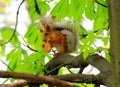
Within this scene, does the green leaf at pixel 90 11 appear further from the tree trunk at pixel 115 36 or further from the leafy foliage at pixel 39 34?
the tree trunk at pixel 115 36

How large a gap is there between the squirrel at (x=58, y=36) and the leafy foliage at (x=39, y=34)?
0.03 m

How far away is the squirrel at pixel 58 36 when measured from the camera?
3.37 ft

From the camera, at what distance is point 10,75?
1.77 ft

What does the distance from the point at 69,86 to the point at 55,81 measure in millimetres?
31

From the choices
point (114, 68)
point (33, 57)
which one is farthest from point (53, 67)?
point (114, 68)

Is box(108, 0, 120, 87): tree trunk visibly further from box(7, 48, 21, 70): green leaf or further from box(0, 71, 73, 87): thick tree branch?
box(7, 48, 21, 70): green leaf

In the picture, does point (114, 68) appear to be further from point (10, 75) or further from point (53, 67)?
point (53, 67)

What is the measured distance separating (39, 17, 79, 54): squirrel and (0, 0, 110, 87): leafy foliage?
1.0 inches

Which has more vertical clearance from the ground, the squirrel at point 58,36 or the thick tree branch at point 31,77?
the squirrel at point 58,36

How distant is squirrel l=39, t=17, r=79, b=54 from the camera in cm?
103

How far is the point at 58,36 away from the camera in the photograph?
1036 millimetres

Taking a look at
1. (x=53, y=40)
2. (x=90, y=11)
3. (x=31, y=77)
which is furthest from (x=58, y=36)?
(x=31, y=77)

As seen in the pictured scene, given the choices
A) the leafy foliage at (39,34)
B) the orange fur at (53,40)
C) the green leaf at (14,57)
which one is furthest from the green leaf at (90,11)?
the green leaf at (14,57)

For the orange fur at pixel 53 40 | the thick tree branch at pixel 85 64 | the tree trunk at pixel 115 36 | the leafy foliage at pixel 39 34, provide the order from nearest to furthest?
the tree trunk at pixel 115 36 < the thick tree branch at pixel 85 64 < the leafy foliage at pixel 39 34 < the orange fur at pixel 53 40
